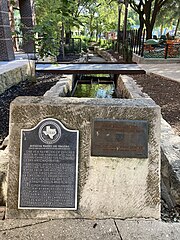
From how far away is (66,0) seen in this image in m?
3.23

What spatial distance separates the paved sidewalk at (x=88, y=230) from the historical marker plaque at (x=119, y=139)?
50 cm

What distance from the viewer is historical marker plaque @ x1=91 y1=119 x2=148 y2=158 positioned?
2.03 meters

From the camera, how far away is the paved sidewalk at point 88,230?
1828 millimetres

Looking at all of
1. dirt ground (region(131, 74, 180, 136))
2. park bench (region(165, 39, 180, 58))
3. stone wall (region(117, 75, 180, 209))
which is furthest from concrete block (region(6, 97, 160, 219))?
park bench (region(165, 39, 180, 58))

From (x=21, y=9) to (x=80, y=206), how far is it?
17.4 m

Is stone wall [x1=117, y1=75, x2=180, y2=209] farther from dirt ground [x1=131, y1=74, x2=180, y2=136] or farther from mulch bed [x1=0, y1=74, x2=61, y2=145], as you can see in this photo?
mulch bed [x1=0, y1=74, x2=61, y2=145]

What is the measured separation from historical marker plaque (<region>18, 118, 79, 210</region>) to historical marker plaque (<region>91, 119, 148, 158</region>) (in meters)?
0.17

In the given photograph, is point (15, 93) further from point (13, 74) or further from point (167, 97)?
point (167, 97)

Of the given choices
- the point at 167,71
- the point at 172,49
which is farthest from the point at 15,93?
the point at 172,49

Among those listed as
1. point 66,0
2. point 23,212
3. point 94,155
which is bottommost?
point 23,212

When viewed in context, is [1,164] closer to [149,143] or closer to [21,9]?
[149,143]

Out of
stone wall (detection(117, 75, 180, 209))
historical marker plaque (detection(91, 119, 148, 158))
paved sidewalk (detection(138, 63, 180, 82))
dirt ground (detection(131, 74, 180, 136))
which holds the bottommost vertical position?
paved sidewalk (detection(138, 63, 180, 82))

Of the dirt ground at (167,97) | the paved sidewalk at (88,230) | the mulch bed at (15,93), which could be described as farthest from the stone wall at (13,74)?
the paved sidewalk at (88,230)

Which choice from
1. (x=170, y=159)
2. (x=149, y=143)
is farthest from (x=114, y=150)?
(x=170, y=159)
